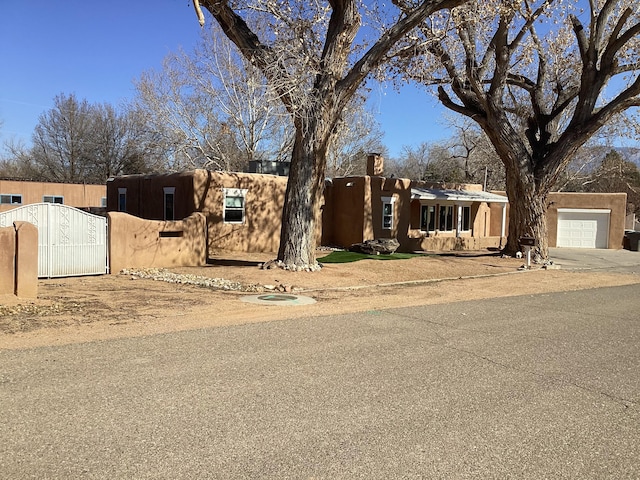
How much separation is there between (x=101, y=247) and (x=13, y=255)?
4236 millimetres

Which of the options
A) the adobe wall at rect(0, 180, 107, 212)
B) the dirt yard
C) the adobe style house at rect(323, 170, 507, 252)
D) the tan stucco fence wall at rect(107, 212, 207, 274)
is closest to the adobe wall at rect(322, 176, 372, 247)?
the adobe style house at rect(323, 170, 507, 252)

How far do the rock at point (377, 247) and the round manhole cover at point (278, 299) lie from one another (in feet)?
32.5

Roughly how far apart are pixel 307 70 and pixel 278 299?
6.35 m

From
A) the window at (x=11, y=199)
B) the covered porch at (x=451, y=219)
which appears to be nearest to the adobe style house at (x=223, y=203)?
the covered porch at (x=451, y=219)

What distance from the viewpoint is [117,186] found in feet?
83.7

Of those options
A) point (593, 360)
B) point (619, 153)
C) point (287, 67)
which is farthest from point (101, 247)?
point (619, 153)

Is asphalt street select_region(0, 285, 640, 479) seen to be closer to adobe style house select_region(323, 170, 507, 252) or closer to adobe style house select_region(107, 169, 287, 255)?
→ adobe style house select_region(107, 169, 287, 255)

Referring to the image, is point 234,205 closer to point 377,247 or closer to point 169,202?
point 169,202

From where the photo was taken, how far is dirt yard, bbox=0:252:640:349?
28.0 ft

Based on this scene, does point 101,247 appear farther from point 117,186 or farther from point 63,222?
point 117,186

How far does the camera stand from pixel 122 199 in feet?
83.0

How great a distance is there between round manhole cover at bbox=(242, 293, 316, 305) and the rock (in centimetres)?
991

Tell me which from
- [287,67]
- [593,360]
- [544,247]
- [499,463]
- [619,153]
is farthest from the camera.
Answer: [619,153]

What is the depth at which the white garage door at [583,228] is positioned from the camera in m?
34.2
